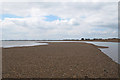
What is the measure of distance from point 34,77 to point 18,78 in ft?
3.89

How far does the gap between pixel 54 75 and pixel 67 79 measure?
3.96 feet

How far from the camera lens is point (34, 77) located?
8.24m

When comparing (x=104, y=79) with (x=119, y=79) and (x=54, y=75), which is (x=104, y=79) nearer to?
(x=119, y=79)

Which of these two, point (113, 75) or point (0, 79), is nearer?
point (0, 79)

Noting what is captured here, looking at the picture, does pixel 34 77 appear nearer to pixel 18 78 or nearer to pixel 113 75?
pixel 18 78

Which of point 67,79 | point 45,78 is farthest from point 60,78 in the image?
point 45,78

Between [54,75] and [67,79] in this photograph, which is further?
[54,75]

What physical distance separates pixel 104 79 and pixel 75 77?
7.11 feet

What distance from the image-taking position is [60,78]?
8.04 metres

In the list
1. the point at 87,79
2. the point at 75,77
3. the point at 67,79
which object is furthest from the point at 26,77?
the point at 87,79

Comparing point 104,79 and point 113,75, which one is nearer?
point 104,79

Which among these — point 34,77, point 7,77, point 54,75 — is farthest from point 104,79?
point 7,77

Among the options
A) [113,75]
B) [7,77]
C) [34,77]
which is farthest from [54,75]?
[113,75]

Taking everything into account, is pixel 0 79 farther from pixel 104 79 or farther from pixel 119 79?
pixel 119 79
